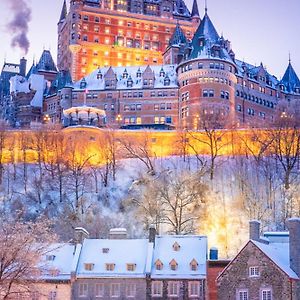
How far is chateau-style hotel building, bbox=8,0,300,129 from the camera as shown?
13975 cm

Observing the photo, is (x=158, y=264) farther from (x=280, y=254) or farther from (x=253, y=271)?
(x=280, y=254)

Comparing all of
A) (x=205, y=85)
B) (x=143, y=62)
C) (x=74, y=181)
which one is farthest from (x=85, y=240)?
(x=143, y=62)

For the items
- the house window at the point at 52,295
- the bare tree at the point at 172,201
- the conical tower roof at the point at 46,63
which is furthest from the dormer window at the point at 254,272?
the conical tower roof at the point at 46,63

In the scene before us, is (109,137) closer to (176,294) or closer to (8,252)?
(176,294)

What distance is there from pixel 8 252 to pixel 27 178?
220ft

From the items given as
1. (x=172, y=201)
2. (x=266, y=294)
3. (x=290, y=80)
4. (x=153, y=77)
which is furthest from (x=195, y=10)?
(x=266, y=294)

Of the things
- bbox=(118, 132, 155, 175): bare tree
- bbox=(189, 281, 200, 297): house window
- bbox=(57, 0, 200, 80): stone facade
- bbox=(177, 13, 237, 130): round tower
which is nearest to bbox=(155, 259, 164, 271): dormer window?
bbox=(189, 281, 200, 297): house window

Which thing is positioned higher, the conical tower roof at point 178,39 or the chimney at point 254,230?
the conical tower roof at point 178,39

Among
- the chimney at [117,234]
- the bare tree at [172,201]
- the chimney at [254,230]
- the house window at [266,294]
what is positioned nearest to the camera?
the house window at [266,294]

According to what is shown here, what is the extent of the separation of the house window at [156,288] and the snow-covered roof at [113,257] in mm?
1325

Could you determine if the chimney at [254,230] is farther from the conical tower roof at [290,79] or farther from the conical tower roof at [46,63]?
the conical tower roof at [46,63]

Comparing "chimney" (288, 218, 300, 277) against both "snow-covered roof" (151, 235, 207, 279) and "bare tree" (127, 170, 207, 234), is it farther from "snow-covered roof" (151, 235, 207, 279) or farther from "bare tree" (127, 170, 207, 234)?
"bare tree" (127, 170, 207, 234)

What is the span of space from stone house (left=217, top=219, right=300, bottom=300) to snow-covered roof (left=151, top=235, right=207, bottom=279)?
913 centimetres

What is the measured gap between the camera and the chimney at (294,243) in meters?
53.0
